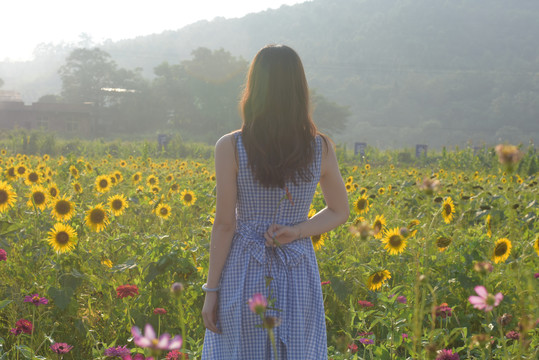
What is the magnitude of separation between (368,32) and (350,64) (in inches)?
498

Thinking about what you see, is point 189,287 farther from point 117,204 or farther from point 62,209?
point 117,204

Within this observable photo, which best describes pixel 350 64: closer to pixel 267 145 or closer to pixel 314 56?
pixel 314 56

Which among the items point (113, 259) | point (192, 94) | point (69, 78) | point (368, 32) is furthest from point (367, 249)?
point (368, 32)

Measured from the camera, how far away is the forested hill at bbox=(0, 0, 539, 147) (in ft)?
221

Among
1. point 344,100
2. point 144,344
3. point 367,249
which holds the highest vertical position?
point 144,344

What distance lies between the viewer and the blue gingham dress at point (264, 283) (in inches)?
63.8

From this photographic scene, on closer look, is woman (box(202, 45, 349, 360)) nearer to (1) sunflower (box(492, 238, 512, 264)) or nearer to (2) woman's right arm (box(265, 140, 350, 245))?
(2) woman's right arm (box(265, 140, 350, 245))

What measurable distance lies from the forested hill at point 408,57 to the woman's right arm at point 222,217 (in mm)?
48513

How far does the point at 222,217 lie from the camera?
5.40ft

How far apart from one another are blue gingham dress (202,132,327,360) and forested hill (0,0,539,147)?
159 feet

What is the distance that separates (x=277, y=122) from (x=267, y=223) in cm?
32

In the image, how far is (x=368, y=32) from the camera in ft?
325

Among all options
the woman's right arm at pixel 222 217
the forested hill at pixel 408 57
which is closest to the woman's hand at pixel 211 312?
the woman's right arm at pixel 222 217

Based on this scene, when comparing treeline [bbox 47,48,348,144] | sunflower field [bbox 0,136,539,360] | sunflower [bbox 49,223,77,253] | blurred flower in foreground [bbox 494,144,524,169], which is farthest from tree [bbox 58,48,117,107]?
blurred flower in foreground [bbox 494,144,524,169]
